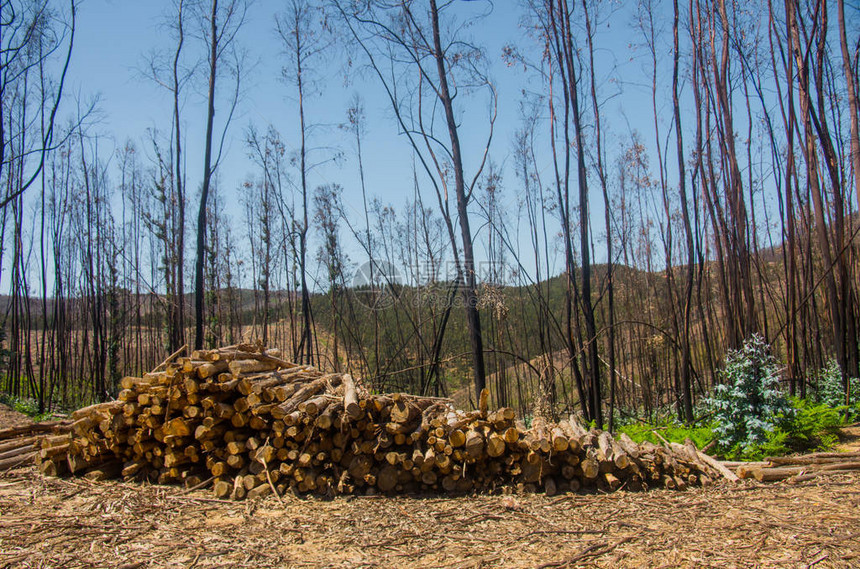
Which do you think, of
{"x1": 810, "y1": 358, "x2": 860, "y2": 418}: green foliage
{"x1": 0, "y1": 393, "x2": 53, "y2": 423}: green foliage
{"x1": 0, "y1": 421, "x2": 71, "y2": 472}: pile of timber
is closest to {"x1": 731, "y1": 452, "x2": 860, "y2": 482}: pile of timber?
{"x1": 810, "y1": 358, "x2": 860, "y2": 418}: green foliage

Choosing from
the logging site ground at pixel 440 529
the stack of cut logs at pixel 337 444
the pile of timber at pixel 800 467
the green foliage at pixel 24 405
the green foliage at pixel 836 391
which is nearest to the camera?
the logging site ground at pixel 440 529

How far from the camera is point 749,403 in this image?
12.6 ft

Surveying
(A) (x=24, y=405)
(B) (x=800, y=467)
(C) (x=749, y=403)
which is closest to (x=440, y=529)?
(B) (x=800, y=467)

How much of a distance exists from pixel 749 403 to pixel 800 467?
0.58 m

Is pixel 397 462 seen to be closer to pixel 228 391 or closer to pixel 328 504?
pixel 328 504

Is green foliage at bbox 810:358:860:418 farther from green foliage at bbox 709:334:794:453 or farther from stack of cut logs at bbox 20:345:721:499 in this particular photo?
stack of cut logs at bbox 20:345:721:499

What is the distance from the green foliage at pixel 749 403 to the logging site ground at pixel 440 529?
1.89ft

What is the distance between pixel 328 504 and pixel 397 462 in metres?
0.48

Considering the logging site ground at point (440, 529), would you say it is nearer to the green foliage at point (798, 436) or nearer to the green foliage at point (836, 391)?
the green foliage at point (798, 436)

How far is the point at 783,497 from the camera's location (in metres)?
2.94

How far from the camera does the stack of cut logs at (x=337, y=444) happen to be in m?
3.16

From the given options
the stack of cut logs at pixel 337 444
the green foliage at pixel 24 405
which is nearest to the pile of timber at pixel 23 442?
the stack of cut logs at pixel 337 444

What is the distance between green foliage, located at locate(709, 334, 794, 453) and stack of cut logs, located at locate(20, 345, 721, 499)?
1.79ft

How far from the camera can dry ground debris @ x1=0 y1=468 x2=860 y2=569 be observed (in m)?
2.25
